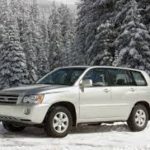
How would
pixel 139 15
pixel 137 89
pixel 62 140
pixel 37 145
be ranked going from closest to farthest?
pixel 37 145, pixel 62 140, pixel 137 89, pixel 139 15

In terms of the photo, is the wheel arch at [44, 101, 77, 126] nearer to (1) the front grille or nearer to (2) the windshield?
(2) the windshield

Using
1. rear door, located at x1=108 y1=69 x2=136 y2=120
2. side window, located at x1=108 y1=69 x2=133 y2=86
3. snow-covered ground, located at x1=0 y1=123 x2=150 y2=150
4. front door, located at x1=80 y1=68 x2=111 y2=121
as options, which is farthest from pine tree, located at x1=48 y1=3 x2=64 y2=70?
front door, located at x1=80 y1=68 x2=111 y2=121

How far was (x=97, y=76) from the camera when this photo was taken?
42.7 ft

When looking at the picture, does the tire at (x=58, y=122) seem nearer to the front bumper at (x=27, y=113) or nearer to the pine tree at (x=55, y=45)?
the front bumper at (x=27, y=113)

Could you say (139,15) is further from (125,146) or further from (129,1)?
(125,146)

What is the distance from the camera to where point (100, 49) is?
42.3 meters

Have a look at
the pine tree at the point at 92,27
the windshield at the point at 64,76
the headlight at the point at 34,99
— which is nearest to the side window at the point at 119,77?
the windshield at the point at 64,76

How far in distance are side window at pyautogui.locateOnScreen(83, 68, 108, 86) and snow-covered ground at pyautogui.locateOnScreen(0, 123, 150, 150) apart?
4.20 feet

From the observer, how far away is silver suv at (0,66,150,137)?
11562 mm

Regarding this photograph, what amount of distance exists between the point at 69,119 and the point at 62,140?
2.54 ft

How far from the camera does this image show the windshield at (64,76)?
497 inches

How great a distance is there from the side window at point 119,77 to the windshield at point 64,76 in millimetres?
913

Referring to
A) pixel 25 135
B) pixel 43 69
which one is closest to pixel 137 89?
pixel 25 135

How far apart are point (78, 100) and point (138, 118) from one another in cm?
232
